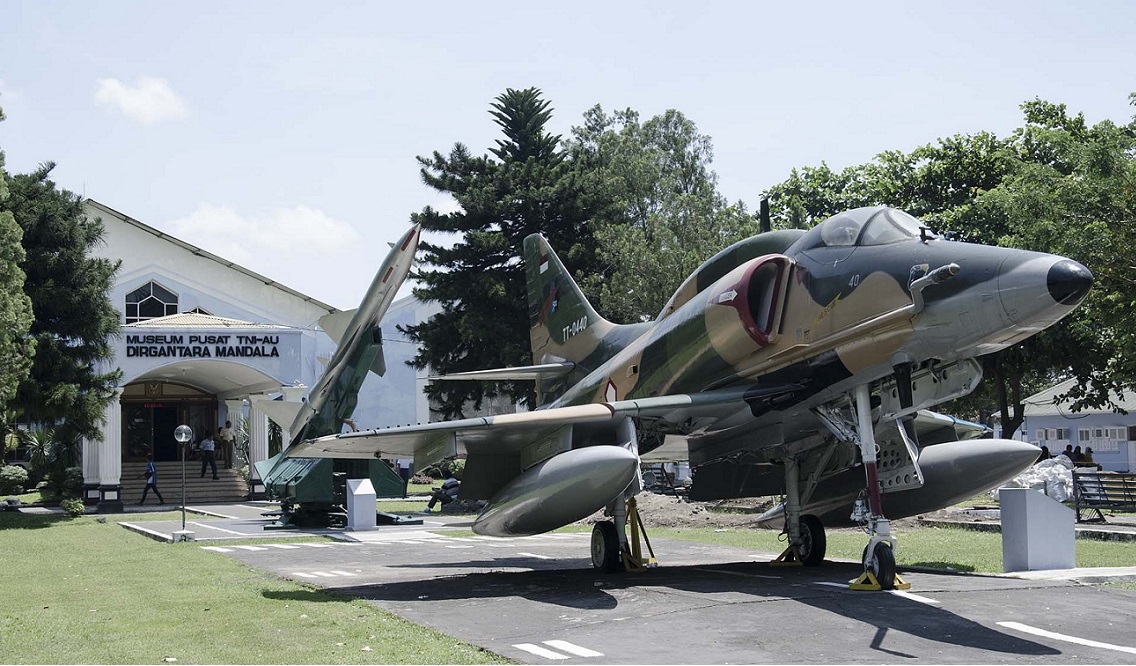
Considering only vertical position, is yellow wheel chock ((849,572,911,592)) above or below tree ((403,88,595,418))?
below

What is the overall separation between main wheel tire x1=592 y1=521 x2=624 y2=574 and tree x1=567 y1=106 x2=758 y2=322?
17405 millimetres

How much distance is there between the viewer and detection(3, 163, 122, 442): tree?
96.0 feet

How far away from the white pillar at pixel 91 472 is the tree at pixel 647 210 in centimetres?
1801

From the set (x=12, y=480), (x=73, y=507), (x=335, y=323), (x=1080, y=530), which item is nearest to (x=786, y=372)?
(x=1080, y=530)

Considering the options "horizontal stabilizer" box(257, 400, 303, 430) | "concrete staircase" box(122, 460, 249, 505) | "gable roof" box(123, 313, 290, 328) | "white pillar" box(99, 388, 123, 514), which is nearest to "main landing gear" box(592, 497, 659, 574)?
"horizontal stabilizer" box(257, 400, 303, 430)

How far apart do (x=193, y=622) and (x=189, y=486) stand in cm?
3297

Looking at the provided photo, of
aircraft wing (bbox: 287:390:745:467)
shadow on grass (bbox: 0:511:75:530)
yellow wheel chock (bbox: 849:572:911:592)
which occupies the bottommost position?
shadow on grass (bbox: 0:511:75:530)

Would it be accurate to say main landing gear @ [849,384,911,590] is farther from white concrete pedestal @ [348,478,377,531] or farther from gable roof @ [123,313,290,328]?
gable roof @ [123,313,290,328]

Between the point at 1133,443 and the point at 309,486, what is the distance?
38.3 meters

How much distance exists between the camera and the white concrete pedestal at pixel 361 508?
2492 cm

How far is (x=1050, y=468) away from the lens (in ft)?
68.4

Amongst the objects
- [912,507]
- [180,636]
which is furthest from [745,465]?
[180,636]

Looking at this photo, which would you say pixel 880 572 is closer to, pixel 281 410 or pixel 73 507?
pixel 281 410

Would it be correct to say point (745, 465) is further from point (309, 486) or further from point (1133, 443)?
point (1133, 443)
